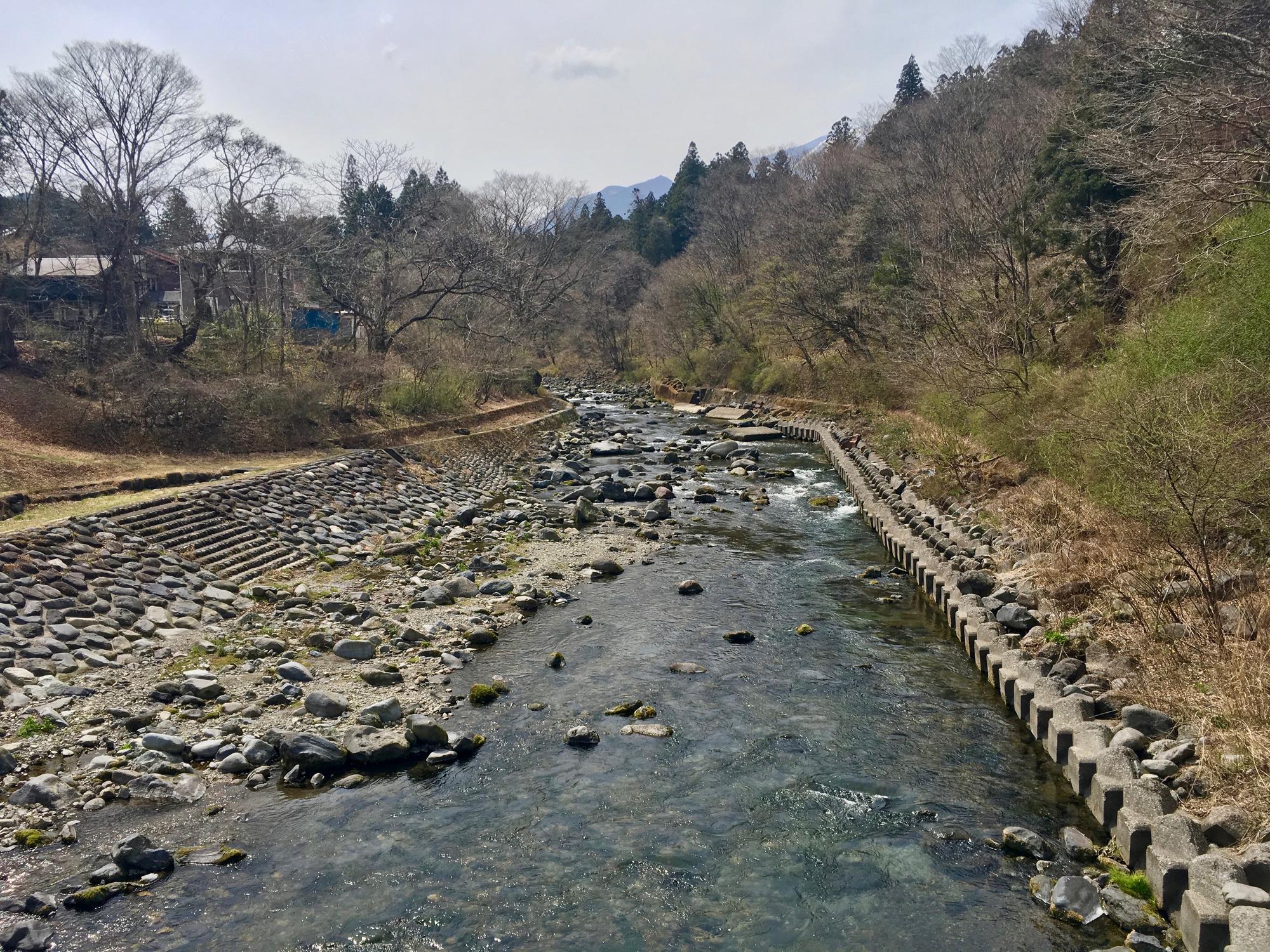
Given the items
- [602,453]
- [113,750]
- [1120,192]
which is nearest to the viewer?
[113,750]

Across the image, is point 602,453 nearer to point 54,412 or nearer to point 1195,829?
point 54,412

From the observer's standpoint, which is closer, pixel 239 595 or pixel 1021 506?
pixel 239 595

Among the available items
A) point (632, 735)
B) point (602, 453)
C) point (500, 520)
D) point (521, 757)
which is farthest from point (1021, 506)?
point (602, 453)

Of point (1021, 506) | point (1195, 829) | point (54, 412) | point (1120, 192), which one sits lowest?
point (1195, 829)

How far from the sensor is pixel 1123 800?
7.74m

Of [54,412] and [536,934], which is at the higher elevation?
[54,412]

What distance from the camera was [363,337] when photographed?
35812 millimetres

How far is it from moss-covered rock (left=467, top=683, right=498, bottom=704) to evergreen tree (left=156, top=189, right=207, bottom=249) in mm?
24486

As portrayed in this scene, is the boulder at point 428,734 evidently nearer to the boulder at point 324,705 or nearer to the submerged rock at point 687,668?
the boulder at point 324,705

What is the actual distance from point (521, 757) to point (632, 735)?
1.36 m

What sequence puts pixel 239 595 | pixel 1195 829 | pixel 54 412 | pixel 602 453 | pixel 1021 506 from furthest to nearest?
1. pixel 602 453
2. pixel 54 412
3. pixel 1021 506
4. pixel 239 595
5. pixel 1195 829

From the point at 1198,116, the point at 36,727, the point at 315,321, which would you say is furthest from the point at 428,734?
the point at 315,321

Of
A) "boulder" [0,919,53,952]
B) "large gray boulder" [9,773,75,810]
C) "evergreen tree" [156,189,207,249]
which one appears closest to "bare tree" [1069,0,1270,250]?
"boulder" [0,919,53,952]

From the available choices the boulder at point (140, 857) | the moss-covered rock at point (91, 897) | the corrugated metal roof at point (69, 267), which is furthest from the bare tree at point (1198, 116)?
the corrugated metal roof at point (69, 267)
